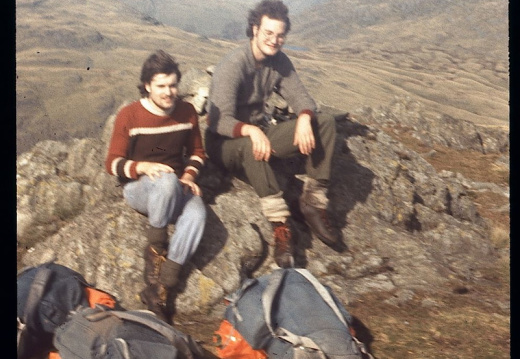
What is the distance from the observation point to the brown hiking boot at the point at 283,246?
19.8 feet

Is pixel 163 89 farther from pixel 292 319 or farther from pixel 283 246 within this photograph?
pixel 292 319

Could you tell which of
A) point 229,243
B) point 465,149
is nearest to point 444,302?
point 229,243

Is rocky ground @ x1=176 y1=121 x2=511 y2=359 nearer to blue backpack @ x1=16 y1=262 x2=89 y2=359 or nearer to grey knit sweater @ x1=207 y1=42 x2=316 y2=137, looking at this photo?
blue backpack @ x1=16 y1=262 x2=89 y2=359

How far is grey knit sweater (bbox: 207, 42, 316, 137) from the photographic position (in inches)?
252

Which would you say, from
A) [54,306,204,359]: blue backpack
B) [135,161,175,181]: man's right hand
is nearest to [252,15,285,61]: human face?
[135,161,175,181]: man's right hand

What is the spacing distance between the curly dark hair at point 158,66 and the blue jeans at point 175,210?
1185 millimetres

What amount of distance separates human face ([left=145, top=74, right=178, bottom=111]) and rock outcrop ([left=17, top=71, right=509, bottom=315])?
167 cm

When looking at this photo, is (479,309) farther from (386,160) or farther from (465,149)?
(465,149)

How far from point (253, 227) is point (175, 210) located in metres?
1.64

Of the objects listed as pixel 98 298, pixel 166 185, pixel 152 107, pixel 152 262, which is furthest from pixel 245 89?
pixel 98 298

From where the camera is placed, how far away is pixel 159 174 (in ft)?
17.1

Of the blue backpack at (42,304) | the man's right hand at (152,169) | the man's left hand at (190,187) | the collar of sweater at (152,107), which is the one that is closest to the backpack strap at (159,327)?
the blue backpack at (42,304)

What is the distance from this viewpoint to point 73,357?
3854 millimetres

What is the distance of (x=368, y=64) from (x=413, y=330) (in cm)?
19898
